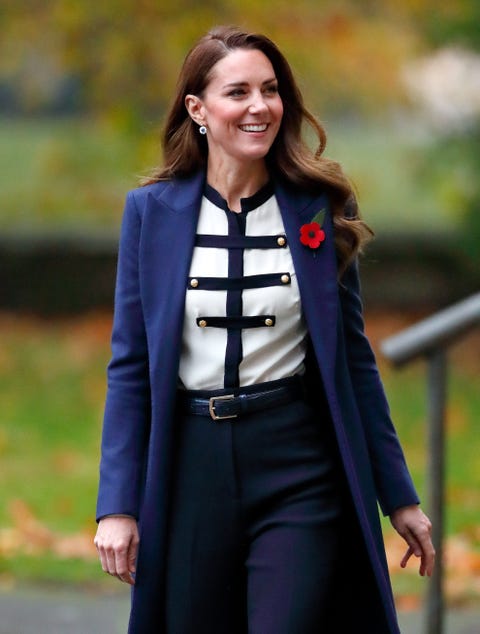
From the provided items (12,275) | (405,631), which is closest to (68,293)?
(12,275)

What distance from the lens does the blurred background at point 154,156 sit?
1059 centimetres

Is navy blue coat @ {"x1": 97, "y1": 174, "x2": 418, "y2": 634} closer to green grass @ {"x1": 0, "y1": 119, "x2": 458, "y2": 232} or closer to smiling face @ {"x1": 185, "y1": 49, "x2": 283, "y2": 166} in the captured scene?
smiling face @ {"x1": 185, "y1": 49, "x2": 283, "y2": 166}

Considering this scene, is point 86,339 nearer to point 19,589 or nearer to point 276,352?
point 19,589

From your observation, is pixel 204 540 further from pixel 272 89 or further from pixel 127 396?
pixel 272 89

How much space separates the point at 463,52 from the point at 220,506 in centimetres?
830

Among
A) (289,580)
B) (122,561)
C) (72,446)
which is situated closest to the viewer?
(289,580)

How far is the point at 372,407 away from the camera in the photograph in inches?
137

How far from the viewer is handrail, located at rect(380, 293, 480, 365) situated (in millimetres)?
4582

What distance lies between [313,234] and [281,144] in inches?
9.6

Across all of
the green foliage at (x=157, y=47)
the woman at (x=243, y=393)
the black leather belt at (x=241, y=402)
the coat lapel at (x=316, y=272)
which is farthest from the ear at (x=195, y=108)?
the green foliage at (x=157, y=47)

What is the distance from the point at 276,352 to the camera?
11.0 feet

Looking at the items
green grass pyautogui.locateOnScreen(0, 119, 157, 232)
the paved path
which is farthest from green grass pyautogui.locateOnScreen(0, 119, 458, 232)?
the paved path

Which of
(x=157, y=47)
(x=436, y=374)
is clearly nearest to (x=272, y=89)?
(x=436, y=374)

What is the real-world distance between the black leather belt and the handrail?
1.26 metres
